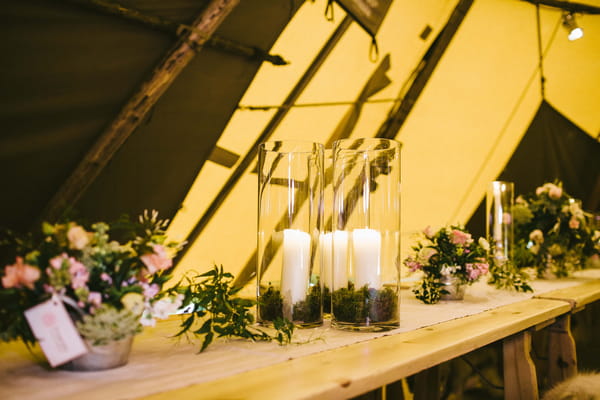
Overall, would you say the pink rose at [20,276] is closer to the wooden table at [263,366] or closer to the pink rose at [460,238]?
the wooden table at [263,366]

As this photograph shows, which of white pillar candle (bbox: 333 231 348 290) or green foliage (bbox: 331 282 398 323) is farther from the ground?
white pillar candle (bbox: 333 231 348 290)

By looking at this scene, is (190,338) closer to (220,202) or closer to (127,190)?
(127,190)

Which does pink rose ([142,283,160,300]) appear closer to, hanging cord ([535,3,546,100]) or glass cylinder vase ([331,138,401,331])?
glass cylinder vase ([331,138,401,331])

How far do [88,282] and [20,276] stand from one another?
3.7 inches

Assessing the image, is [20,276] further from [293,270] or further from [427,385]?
[427,385]

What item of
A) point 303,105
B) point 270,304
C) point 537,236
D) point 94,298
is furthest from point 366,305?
point 303,105

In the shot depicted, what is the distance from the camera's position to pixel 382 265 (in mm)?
1084

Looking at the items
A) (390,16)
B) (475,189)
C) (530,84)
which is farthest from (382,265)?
(530,84)

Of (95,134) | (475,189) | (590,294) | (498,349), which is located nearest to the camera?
(590,294)

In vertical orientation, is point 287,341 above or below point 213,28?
below

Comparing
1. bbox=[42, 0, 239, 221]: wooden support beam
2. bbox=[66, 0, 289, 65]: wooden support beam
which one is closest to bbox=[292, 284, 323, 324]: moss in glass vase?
bbox=[42, 0, 239, 221]: wooden support beam

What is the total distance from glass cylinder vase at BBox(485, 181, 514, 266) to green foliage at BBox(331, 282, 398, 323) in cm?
119

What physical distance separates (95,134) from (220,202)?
712 millimetres

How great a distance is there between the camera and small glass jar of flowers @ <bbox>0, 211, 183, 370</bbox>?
2.34 feet
